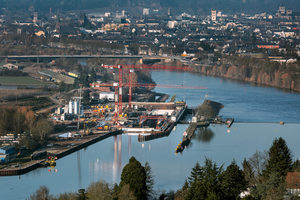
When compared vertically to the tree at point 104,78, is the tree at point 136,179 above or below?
above

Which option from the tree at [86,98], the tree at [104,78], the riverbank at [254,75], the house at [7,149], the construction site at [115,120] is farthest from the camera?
the riverbank at [254,75]

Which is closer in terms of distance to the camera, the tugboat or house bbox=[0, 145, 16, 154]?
the tugboat

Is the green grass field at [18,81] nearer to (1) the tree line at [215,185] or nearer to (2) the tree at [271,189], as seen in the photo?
(1) the tree line at [215,185]

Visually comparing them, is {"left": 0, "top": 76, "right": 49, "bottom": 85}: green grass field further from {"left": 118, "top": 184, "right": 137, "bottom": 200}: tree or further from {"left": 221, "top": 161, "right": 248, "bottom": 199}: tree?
{"left": 221, "top": 161, "right": 248, "bottom": 199}: tree

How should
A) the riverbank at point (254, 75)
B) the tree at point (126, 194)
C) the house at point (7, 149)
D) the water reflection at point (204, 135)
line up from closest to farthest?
1. the tree at point (126, 194)
2. the house at point (7, 149)
3. the water reflection at point (204, 135)
4. the riverbank at point (254, 75)

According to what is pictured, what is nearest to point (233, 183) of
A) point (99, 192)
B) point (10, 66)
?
point (99, 192)

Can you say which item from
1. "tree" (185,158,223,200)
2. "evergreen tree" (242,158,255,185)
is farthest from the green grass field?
"tree" (185,158,223,200)

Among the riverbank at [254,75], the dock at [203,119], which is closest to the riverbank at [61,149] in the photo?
the dock at [203,119]

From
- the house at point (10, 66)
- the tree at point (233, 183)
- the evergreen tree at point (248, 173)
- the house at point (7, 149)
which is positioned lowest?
the house at point (7, 149)

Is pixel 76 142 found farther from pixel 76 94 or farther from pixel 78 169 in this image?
pixel 76 94
